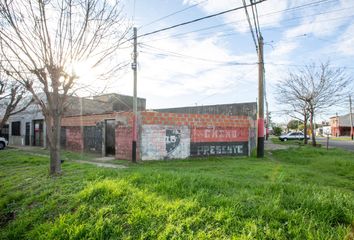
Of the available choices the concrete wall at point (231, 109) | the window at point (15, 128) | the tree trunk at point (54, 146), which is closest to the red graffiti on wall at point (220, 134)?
the tree trunk at point (54, 146)

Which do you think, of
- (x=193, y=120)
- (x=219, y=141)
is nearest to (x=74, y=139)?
(x=193, y=120)

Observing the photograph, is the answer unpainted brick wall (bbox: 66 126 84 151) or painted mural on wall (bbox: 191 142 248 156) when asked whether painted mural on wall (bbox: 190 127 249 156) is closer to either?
painted mural on wall (bbox: 191 142 248 156)

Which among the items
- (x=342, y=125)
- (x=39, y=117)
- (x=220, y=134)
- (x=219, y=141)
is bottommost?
(x=219, y=141)

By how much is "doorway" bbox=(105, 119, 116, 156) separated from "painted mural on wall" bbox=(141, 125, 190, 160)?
115 inches

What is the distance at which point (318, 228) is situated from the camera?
3219 millimetres

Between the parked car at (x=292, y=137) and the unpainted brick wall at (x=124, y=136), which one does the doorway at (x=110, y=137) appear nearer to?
the unpainted brick wall at (x=124, y=136)

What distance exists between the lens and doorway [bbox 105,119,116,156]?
14.0 metres

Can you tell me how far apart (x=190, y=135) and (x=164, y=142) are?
1.58 metres

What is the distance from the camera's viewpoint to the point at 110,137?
14234 mm

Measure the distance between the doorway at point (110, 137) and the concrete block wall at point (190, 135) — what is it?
2913 mm

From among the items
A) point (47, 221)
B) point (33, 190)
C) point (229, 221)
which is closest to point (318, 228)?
point (229, 221)

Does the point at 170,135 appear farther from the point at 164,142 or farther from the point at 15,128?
the point at 15,128

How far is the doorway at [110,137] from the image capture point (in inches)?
550

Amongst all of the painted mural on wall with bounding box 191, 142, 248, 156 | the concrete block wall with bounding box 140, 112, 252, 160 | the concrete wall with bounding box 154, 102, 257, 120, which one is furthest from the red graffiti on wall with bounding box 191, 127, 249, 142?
the concrete wall with bounding box 154, 102, 257, 120
